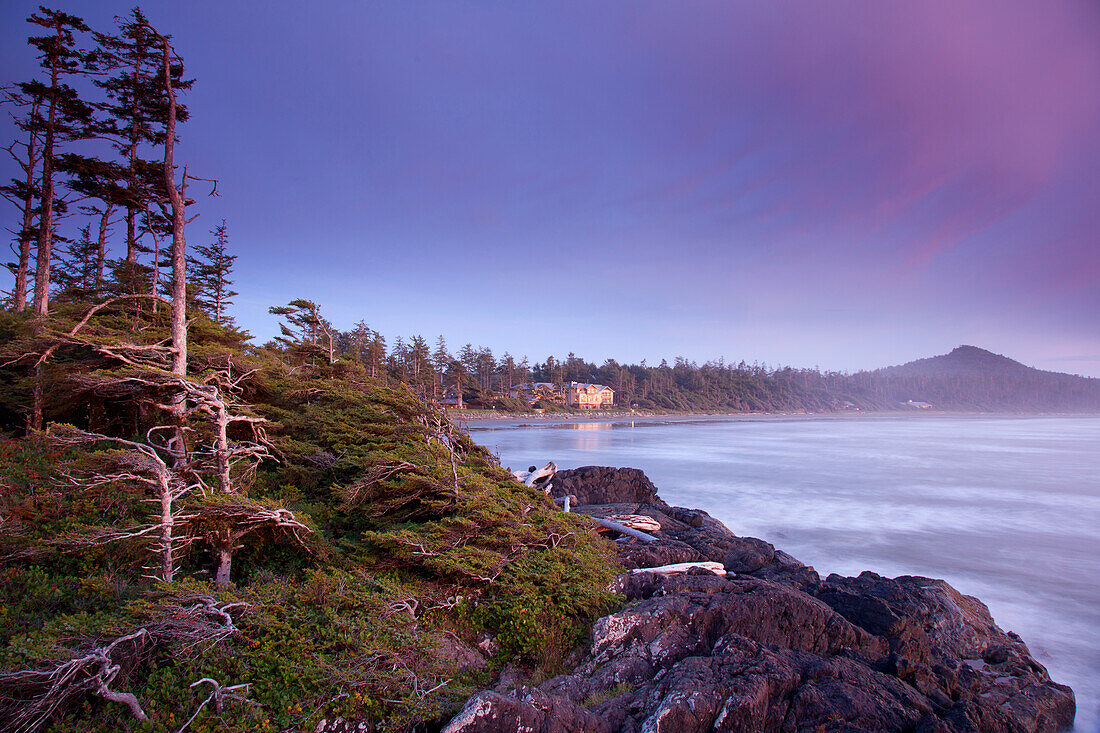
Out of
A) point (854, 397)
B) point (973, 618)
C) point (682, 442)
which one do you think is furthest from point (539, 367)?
point (854, 397)

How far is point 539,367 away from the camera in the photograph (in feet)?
363

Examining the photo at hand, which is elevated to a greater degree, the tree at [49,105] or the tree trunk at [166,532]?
the tree at [49,105]

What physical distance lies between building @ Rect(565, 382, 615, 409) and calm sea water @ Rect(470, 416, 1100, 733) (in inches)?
2022

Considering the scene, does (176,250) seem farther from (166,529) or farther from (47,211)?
(47,211)

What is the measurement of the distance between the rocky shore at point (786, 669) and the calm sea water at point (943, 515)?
1.16m

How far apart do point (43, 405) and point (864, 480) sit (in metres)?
26.8

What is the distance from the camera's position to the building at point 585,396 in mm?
84250

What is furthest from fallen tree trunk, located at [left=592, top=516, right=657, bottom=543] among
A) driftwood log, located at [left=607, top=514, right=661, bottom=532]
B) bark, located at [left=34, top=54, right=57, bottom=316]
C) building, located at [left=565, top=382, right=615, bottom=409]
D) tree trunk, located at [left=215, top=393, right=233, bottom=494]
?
building, located at [left=565, top=382, right=615, bottom=409]

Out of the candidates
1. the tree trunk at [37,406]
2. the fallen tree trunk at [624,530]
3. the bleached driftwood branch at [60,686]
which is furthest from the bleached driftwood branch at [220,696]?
the tree trunk at [37,406]

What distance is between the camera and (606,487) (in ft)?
44.8

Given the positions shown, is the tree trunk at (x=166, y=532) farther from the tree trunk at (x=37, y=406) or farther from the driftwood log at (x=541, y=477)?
the driftwood log at (x=541, y=477)

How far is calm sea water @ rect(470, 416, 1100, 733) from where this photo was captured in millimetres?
8133

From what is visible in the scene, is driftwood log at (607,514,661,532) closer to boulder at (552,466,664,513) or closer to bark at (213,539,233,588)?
boulder at (552,466,664,513)

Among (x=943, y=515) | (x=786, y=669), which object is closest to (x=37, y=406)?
(x=786, y=669)
